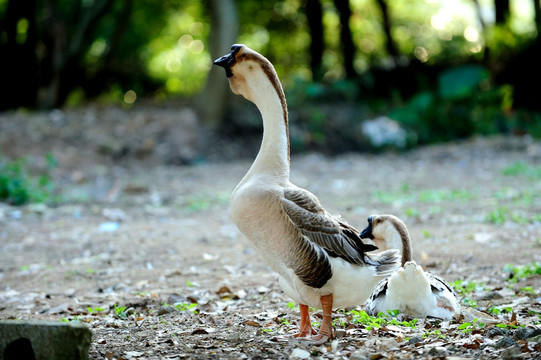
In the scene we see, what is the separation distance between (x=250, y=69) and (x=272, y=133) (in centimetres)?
42

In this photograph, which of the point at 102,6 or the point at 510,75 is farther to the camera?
the point at 510,75

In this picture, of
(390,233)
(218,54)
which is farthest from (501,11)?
(390,233)

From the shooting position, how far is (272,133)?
4.11 metres

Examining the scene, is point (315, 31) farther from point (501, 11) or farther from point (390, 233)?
point (390, 233)

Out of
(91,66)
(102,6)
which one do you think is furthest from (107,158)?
(91,66)

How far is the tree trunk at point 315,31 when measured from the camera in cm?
2077

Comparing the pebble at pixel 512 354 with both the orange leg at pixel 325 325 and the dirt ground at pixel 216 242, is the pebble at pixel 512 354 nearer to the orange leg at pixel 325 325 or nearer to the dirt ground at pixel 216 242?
the dirt ground at pixel 216 242

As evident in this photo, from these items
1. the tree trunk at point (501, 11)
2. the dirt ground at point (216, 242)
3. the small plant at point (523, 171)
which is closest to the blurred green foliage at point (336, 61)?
the tree trunk at point (501, 11)

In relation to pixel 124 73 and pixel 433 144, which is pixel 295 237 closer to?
pixel 433 144

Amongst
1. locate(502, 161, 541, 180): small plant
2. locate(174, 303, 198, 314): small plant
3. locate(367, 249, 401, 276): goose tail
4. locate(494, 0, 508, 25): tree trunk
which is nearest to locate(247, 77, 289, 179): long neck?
locate(367, 249, 401, 276): goose tail

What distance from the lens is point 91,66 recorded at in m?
21.5

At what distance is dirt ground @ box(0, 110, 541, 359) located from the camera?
417cm

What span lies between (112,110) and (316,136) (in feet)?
18.2

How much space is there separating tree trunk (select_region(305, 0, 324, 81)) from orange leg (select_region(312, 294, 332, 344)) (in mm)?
16791
